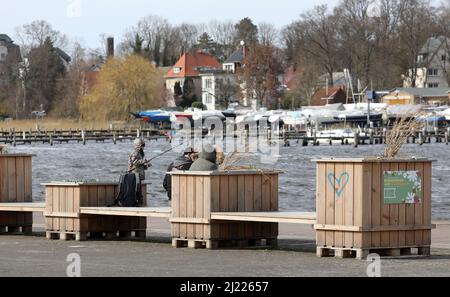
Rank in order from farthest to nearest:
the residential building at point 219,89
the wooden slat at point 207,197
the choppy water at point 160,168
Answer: the residential building at point 219,89 → the choppy water at point 160,168 → the wooden slat at point 207,197

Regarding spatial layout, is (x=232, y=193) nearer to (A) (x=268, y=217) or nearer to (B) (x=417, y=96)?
(A) (x=268, y=217)

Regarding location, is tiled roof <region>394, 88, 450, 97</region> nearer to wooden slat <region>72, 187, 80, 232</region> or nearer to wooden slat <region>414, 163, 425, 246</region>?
wooden slat <region>72, 187, 80, 232</region>

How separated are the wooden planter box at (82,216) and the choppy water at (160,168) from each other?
13.6 feet

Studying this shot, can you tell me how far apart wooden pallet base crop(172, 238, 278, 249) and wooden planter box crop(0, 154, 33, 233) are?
4.23 meters

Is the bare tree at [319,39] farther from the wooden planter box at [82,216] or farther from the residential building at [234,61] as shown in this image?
the wooden planter box at [82,216]

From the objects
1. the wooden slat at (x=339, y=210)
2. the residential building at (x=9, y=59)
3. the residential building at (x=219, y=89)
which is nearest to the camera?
the wooden slat at (x=339, y=210)

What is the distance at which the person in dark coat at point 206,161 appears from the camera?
18922 millimetres

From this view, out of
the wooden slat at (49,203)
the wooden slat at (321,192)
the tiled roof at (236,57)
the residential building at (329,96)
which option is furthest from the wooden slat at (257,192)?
the tiled roof at (236,57)

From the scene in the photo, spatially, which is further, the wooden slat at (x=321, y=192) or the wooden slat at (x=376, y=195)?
the wooden slat at (x=321, y=192)

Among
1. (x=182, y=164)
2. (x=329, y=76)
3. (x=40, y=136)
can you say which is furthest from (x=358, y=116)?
(x=182, y=164)

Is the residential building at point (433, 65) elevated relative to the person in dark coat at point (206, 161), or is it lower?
elevated

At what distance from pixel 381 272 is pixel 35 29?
467ft

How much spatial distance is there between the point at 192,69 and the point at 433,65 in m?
34.2

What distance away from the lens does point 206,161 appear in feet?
62.5
